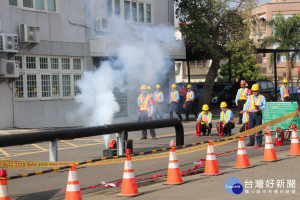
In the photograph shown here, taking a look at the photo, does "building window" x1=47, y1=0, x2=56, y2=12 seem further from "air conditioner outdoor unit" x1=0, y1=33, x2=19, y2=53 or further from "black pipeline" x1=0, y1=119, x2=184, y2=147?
"black pipeline" x1=0, y1=119, x2=184, y2=147

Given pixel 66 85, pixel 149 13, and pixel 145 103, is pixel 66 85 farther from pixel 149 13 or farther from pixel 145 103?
pixel 145 103

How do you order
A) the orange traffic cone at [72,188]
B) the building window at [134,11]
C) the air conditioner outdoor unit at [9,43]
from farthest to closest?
the building window at [134,11]
the air conditioner outdoor unit at [9,43]
the orange traffic cone at [72,188]

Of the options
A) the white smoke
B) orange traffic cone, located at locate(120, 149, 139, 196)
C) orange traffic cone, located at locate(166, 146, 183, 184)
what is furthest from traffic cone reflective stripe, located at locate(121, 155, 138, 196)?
the white smoke

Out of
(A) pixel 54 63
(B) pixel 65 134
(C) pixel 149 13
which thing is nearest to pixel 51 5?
(A) pixel 54 63

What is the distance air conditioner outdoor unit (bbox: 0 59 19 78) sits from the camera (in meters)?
20.3

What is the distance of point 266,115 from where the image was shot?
599 inches

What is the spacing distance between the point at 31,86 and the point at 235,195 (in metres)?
16.0

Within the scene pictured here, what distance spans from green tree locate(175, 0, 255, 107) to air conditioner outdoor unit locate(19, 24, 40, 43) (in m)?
9.80

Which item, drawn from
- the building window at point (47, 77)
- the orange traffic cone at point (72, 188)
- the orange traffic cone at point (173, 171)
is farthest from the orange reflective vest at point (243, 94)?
the orange traffic cone at point (72, 188)

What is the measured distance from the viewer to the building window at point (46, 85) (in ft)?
75.4

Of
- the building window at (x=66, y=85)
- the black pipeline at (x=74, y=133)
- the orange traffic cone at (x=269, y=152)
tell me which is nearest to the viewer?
the black pipeline at (x=74, y=133)

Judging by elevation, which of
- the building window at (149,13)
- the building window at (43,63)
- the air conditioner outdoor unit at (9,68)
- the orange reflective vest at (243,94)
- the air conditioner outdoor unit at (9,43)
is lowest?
the orange reflective vest at (243,94)

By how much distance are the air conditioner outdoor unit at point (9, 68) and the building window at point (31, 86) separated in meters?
1.49

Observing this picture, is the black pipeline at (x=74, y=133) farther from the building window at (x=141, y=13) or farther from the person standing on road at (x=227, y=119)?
the building window at (x=141, y=13)
